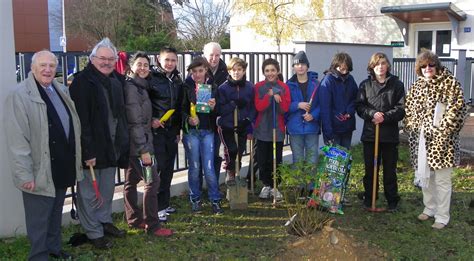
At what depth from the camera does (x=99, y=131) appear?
14.4 ft

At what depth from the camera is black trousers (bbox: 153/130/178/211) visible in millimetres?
5352

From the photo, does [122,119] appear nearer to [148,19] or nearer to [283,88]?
[283,88]

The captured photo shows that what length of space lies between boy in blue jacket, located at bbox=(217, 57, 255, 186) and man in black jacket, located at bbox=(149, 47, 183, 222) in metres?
0.64

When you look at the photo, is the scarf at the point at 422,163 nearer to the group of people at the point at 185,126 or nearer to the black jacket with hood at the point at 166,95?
the group of people at the point at 185,126

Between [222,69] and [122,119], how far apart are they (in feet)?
6.45

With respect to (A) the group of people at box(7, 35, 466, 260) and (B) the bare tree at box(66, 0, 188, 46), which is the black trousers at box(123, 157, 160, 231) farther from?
(B) the bare tree at box(66, 0, 188, 46)

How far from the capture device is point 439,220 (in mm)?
5438

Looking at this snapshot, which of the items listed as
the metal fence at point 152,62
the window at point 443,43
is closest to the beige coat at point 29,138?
the metal fence at point 152,62

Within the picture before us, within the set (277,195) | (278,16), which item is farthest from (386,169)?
(278,16)

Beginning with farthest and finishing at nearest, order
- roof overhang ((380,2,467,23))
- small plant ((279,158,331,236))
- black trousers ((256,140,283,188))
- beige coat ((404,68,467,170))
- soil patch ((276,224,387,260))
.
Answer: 1. roof overhang ((380,2,467,23))
2. black trousers ((256,140,283,188))
3. beige coat ((404,68,467,170))
4. small plant ((279,158,331,236))
5. soil patch ((276,224,387,260))

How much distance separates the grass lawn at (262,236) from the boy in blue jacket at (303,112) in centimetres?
86

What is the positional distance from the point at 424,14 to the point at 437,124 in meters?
15.0

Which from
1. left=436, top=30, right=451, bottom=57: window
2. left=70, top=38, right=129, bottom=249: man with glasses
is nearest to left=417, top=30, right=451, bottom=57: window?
left=436, top=30, right=451, bottom=57: window

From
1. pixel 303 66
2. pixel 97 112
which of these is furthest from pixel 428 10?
pixel 97 112
